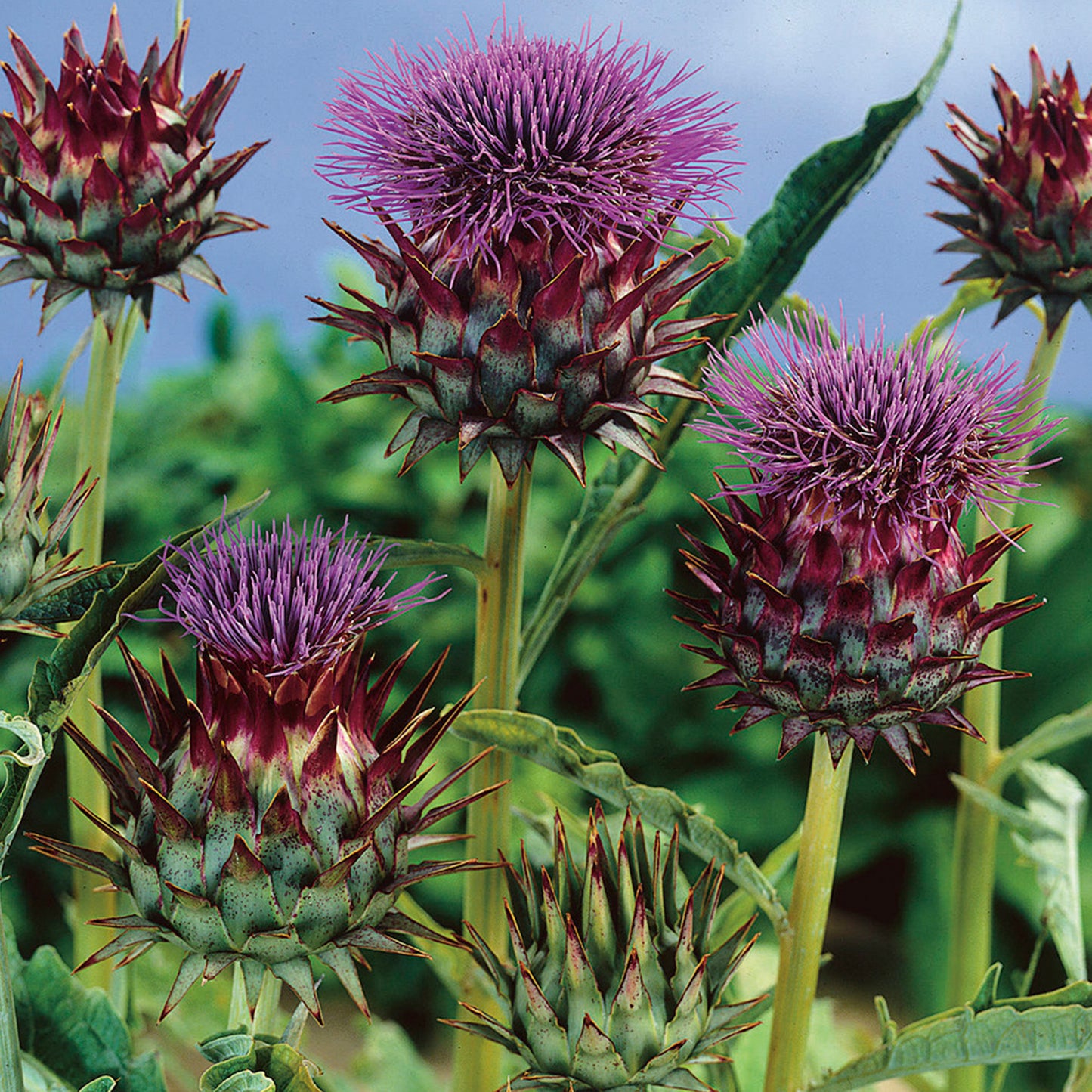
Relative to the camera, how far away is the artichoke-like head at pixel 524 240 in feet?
1.85

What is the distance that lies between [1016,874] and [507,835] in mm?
1353

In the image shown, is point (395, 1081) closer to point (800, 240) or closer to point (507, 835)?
point (507, 835)

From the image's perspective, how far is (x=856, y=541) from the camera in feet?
1.88

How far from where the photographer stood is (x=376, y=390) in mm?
592

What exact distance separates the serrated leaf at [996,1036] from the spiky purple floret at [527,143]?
1.27 feet

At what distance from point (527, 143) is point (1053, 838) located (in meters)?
0.60

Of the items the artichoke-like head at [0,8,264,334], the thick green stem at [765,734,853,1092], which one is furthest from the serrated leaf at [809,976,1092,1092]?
the artichoke-like head at [0,8,264,334]

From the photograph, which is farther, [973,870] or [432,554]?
[973,870]

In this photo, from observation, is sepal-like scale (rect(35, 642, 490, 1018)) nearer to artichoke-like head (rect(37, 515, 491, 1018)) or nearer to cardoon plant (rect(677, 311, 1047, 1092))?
artichoke-like head (rect(37, 515, 491, 1018))

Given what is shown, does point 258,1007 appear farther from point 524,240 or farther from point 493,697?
point 524,240

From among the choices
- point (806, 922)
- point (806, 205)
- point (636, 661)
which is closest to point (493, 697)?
point (806, 922)

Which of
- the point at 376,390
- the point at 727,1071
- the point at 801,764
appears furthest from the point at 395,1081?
the point at 801,764

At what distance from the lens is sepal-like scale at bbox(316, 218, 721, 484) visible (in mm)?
562

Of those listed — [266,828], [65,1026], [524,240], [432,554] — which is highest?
[524,240]
